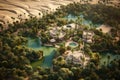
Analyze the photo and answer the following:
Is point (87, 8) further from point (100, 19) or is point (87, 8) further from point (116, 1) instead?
point (116, 1)

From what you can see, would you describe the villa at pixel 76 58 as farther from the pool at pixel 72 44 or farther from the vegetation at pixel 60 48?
the pool at pixel 72 44

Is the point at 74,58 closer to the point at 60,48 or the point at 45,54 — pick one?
the point at 60,48

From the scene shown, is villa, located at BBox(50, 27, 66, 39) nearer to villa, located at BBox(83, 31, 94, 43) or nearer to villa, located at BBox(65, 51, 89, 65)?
villa, located at BBox(83, 31, 94, 43)

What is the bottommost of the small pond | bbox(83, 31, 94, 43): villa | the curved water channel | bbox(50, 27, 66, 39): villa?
the curved water channel

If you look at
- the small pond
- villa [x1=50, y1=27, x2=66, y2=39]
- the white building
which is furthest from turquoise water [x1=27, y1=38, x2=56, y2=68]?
the small pond

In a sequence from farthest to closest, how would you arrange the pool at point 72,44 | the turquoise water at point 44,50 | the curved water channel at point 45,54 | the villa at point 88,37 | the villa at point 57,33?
the villa at point 57,33 < the villa at point 88,37 < the pool at point 72,44 < the turquoise water at point 44,50 < the curved water channel at point 45,54

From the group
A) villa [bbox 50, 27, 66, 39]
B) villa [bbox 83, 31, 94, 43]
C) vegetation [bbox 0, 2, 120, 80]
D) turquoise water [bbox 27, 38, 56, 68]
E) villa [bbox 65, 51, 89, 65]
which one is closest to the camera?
vegetation [bbox 0, 2, 120, 80]

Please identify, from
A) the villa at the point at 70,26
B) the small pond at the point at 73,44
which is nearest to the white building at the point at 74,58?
the small pond at the point at 73,44

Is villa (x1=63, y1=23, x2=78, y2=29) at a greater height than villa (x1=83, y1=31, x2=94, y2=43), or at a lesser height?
greater
